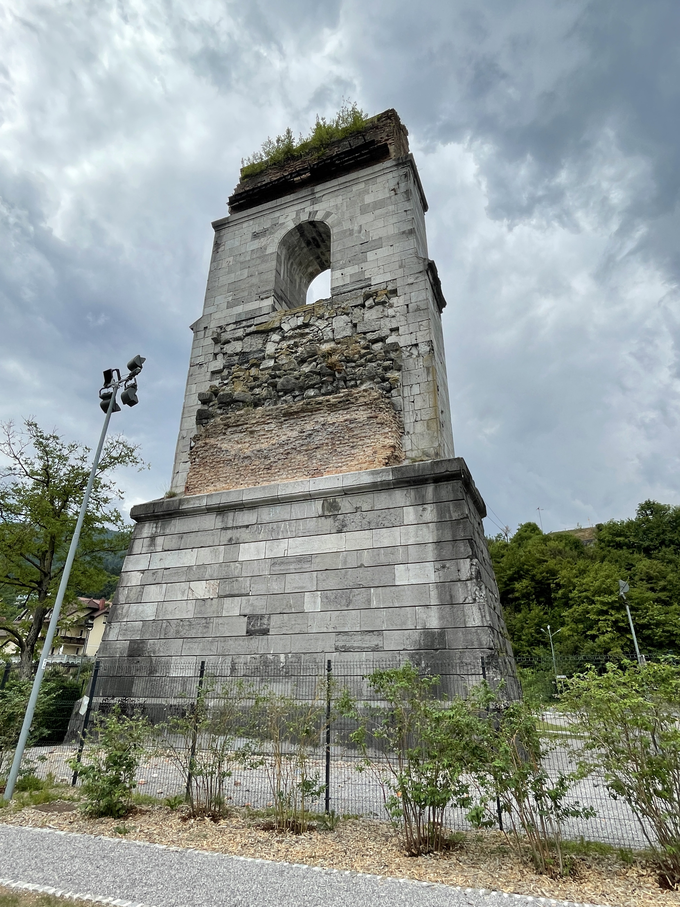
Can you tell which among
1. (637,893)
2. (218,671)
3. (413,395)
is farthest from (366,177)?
(637,893)

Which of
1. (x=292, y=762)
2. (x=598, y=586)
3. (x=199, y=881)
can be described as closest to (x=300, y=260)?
(x=292, y=762)

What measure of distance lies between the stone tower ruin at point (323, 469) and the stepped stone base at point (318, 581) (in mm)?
28

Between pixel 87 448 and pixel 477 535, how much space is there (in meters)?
14.4

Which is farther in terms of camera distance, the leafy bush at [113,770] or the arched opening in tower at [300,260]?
the arched opening in tower at [300,260]

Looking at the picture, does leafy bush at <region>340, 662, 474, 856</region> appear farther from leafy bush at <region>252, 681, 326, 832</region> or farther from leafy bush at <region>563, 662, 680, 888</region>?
leafy bush at <region>563, 662, 680, 888</region>

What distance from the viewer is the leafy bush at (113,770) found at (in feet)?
18.1

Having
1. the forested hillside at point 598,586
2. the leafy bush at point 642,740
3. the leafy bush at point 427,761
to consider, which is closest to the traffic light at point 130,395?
the leafy bush at point 427,761

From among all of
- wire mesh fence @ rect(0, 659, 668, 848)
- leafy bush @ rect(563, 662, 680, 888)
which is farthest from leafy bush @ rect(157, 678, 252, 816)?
leafy bush @ rect(563, 662, 680, 888)

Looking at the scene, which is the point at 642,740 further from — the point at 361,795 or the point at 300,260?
the point at 300,260

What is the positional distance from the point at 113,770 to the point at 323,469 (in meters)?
5.42

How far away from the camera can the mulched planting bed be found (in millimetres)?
3775

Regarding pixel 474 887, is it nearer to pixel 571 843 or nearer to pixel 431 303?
pixel 571 843

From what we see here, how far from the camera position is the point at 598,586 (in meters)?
40.6

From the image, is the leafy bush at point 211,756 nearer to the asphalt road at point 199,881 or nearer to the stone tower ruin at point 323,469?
the asphalt road at point 199,881
